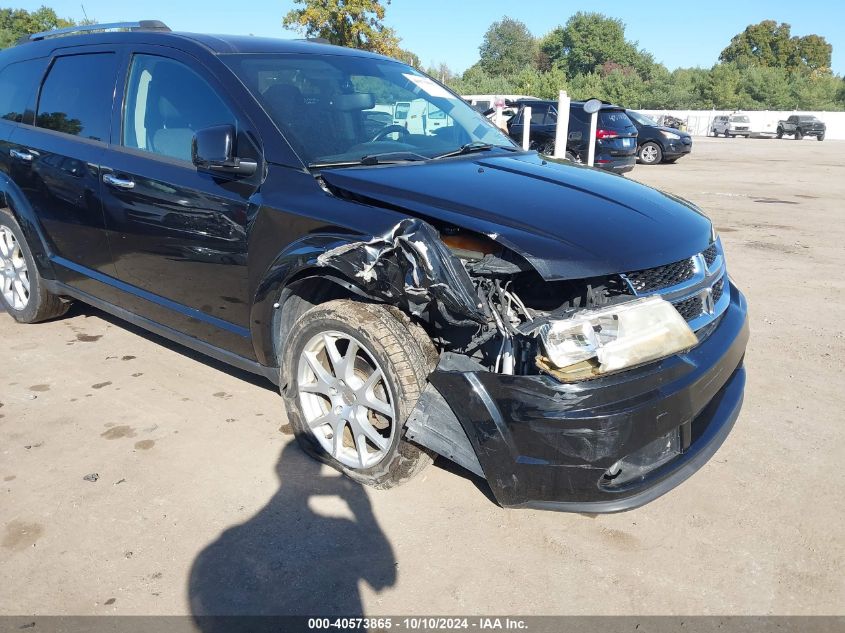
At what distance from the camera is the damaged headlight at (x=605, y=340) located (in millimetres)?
2268

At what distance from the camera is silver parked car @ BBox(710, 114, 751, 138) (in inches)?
1731

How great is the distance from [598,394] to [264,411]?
81.6 inches

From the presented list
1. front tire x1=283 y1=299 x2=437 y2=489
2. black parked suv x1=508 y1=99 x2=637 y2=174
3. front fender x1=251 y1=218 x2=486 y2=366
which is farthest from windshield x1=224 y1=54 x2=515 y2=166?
black parked suv x1=508 y1=99 x2=637 y2=174

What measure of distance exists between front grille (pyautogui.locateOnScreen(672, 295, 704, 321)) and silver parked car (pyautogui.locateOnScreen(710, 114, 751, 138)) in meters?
47.1

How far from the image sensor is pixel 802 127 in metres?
40.5

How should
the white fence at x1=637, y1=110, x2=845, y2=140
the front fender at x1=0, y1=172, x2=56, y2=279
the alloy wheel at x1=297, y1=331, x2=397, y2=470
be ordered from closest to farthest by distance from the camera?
the alloy wheel at x1=297, y1=331, x2=397, y2=470, the front fender at x1=0, y1=172, x2=56, y2=279, the white fence at x1=637, y1=110, x2=845, y2=140

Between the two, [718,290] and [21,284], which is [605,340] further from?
[21,284]

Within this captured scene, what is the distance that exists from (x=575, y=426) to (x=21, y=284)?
441 centimetres

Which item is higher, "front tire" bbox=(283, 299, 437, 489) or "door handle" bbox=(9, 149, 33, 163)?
"door handle" bbox=(9, 149, 33, 163)

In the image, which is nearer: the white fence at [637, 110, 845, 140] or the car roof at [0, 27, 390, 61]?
the car roof at [0, 27, 390, 61]

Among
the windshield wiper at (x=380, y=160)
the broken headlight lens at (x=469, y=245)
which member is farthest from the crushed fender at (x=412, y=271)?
the windshield wiper at (x=380, y=160)

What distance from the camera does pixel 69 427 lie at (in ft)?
11.7

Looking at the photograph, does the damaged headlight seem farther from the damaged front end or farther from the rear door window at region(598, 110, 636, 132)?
the rear door window at region(598, 110, 636, 132)

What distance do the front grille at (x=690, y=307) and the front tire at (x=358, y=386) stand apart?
3.19 feet
